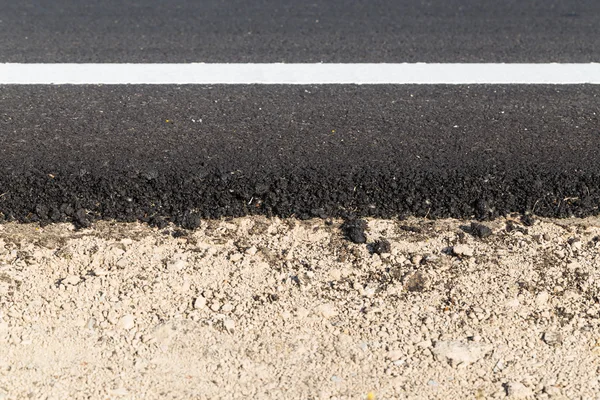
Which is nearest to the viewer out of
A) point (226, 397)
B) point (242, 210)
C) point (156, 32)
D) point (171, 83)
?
point (226, 397)

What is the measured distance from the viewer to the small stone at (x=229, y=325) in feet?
8.14

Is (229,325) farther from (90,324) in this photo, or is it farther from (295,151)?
(295,151)

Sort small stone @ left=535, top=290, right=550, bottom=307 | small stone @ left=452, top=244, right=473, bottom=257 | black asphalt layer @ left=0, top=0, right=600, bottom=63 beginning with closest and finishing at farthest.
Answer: small stone @ left=535, top=290, right=550, bottom=307 < small stone @ left=452, top=244, right=473, bottom=257 < black asphalt layer @ left=0, top=0, right=600, bottom=63

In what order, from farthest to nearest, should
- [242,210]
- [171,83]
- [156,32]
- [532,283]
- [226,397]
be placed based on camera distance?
[156,32]
[171,83]
[242,210]
[532,283]
[226,397]

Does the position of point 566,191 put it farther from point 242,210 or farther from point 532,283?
point 242,210

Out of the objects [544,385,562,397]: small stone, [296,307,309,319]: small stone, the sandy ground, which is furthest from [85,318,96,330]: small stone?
[544,385,562,397]: small stone

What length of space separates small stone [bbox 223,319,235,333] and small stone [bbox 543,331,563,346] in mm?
1093

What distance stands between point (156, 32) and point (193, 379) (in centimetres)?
399

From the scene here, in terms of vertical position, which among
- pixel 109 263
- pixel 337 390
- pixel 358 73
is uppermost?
pixel 358 73

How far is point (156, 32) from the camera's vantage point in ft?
18.6

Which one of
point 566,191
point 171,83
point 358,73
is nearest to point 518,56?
point 358,73

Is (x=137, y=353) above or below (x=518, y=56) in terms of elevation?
below

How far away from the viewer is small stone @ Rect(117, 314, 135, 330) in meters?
2.48

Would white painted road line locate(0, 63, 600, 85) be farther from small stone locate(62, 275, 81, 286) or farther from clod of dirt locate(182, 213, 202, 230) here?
small stone locate(62, 275, 81, 286)
